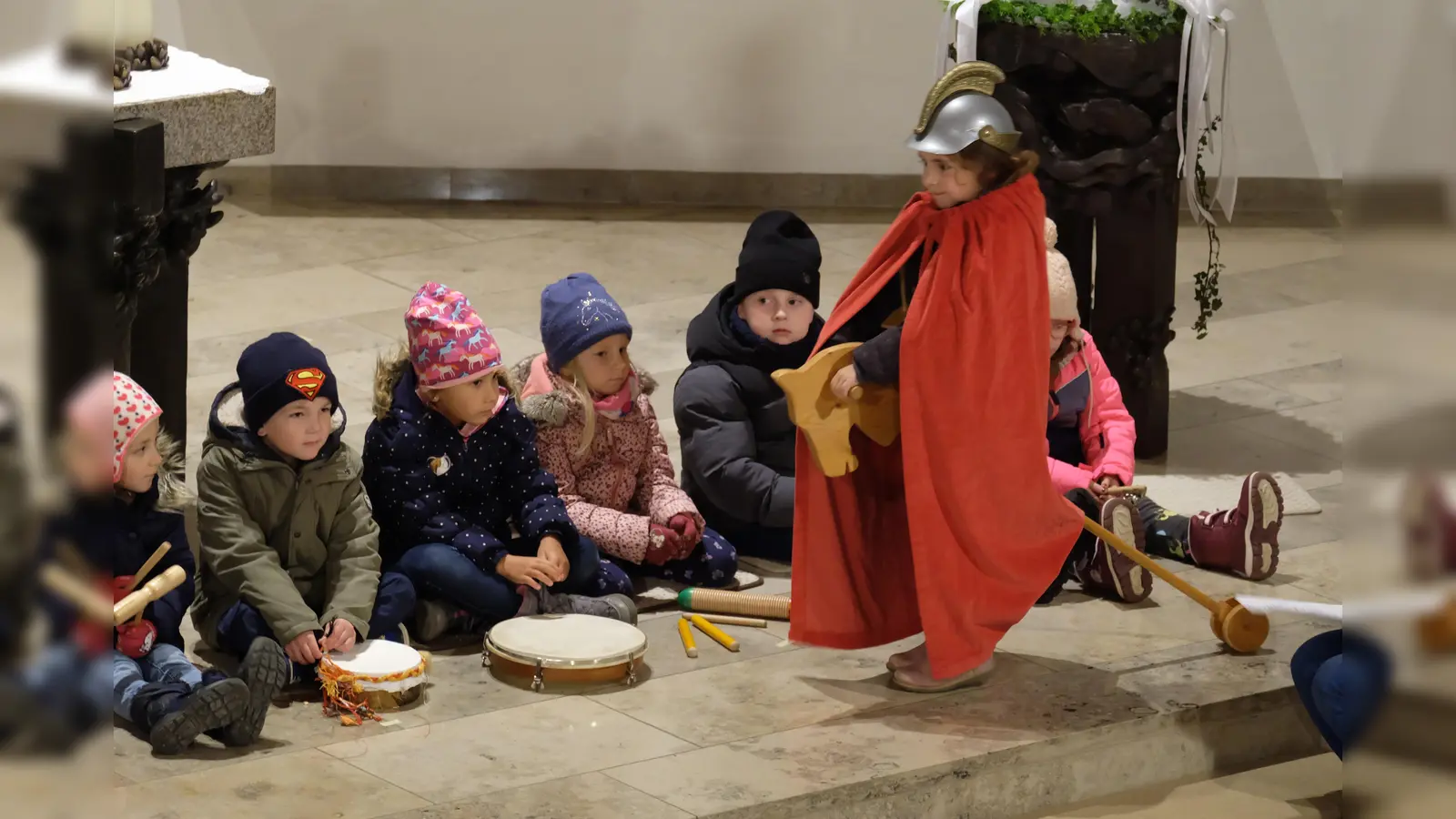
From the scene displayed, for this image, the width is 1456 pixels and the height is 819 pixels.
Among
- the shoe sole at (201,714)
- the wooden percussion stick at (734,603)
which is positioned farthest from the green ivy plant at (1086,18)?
the shoe sole at (201,714)

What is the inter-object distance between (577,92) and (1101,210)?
13.3ft

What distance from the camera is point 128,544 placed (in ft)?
11.6

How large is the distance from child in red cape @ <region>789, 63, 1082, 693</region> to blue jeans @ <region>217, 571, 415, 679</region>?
0.92 m

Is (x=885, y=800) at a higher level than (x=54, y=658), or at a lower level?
lower

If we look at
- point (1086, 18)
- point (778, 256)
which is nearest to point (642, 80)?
point (1086, 18)

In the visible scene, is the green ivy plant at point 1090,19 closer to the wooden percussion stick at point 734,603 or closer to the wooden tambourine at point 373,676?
the wooden percussion stick at point 734,603

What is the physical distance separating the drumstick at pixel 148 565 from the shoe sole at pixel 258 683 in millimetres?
257

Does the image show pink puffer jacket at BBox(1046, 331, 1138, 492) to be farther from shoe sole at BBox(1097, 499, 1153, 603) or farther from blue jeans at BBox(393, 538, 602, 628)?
blue jeans at BBox(393, 538, 602, 628)

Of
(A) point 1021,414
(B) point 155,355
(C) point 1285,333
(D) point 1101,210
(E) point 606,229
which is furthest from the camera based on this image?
(E) point 606,229

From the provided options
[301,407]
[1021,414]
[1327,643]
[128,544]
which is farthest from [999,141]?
[128,544]

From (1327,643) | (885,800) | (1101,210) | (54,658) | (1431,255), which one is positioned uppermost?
(1431,255)

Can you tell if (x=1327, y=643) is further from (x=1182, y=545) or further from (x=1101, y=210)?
(x=1101, y=210)

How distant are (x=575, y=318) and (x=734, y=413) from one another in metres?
0.56

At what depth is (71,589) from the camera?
15.4 inches
